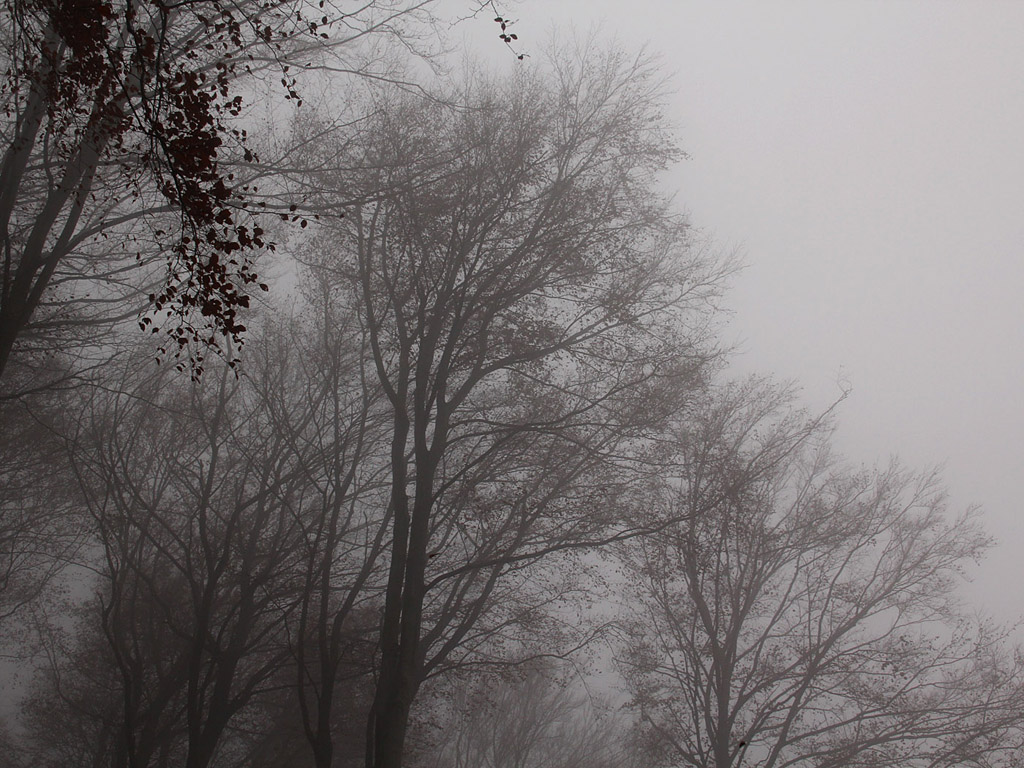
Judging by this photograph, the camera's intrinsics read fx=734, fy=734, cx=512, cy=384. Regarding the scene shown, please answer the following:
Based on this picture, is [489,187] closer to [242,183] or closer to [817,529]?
[242,183]

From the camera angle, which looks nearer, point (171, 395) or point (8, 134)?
point (8, 134)

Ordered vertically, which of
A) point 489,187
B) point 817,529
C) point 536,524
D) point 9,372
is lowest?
point 536,524

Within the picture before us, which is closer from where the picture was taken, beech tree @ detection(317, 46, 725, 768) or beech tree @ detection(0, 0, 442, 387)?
beech tree @ detection(0, 0, 442, 387)

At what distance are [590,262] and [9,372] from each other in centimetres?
979

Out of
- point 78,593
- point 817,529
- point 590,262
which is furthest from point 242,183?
point 78,593

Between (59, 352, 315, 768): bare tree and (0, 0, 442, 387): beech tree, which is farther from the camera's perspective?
(59, 352, 315, 768): bare tree

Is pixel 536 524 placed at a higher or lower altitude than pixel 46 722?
higher

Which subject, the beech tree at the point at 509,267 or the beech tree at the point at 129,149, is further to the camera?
the beech tree at the point at 509,267

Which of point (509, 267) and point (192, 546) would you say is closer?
point (509, 267)

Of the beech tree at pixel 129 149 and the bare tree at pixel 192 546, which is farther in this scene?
the bare tree at pixel 192 546

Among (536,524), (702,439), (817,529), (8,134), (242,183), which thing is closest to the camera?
(8,134)

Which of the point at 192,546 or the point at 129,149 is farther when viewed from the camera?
the point at 192,546

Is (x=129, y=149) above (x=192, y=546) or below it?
above

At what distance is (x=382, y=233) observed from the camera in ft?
32.9
